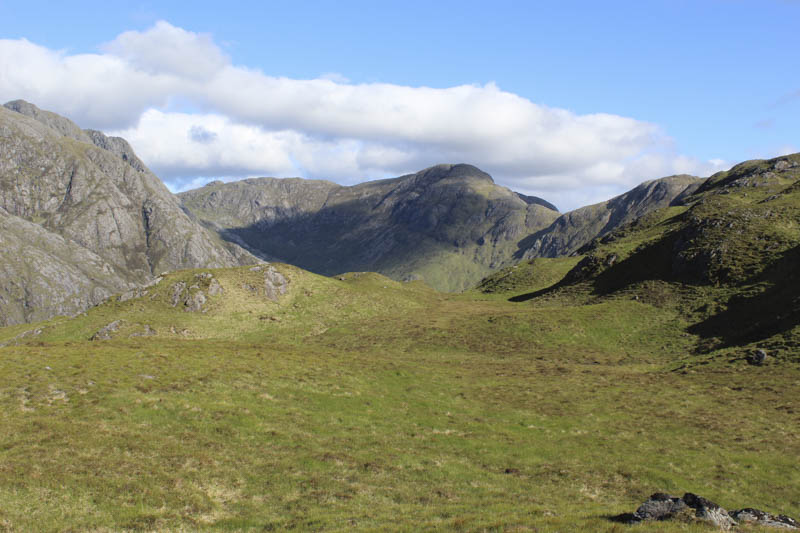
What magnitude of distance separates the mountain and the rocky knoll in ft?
146

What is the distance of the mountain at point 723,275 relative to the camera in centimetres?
6247

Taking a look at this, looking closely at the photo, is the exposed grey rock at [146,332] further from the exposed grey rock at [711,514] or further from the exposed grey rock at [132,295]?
the exposed grey rock at [711,514]

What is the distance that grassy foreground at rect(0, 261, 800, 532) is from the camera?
19.5m

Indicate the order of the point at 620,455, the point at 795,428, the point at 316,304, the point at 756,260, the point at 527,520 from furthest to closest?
the point at 316,304 < the point at 756,260 < the point at 795,428 < the point at 620,455 < the point at 527,520

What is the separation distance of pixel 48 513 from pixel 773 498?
34.4 m

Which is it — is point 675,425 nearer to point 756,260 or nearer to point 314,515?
point 314,515

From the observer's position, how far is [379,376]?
48.0m

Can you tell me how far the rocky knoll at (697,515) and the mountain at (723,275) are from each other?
44581mm

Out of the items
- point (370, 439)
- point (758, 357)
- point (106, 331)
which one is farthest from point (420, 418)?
point (106, 331)

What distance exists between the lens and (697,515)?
16797 mm

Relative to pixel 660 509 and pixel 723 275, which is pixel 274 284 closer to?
pixel 723 275

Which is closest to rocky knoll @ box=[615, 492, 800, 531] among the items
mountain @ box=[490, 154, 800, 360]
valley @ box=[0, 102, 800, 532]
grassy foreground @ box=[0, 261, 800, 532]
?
valley @ box=[0, 102, 800, 532]

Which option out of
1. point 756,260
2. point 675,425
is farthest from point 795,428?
point 756,260

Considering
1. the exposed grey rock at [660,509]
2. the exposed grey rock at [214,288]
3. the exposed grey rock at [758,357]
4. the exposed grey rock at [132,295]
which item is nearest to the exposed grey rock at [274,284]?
the exposed grey rock at [214,288]
